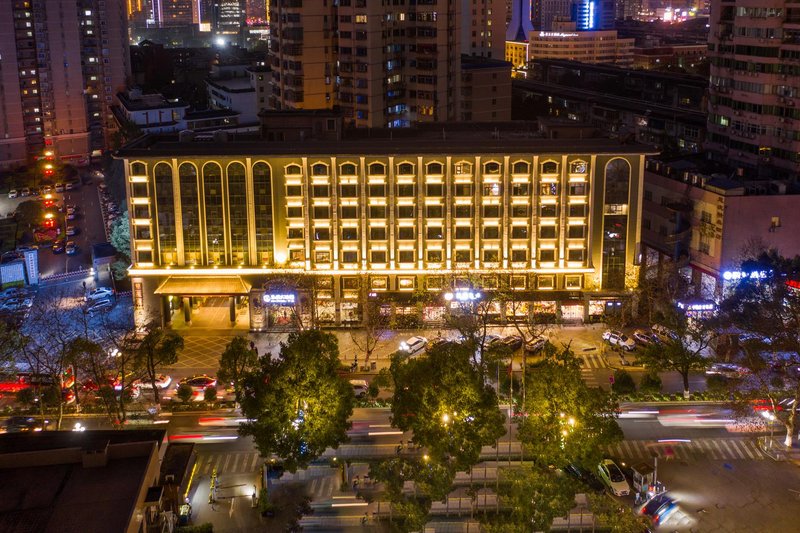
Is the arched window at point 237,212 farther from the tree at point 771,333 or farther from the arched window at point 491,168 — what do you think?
the tree at point 771,333

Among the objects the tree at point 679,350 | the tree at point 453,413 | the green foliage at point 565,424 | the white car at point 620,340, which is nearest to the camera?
the green foliage at point 565,424

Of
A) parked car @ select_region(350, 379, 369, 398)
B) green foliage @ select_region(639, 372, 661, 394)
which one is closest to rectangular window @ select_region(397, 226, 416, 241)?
parked car @ select_region(350, 379, 369, 398)

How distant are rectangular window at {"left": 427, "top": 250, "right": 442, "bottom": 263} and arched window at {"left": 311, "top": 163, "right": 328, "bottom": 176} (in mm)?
9744

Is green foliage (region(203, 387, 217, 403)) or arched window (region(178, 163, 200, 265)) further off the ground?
arched window (region(178, 163, 200, 265))

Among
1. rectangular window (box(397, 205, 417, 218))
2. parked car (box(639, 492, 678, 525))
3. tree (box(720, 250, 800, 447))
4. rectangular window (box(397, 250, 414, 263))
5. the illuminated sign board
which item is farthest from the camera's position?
rectangular window (box(397, 250, 414, 263))

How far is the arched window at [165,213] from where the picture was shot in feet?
216

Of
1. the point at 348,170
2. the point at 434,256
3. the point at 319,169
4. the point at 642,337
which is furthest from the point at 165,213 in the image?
the point at 642,337

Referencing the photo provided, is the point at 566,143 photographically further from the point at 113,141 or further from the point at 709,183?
the point at 113,141

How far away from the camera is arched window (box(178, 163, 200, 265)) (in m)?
65.8

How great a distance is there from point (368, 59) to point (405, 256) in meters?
34.9

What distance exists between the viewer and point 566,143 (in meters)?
66.3

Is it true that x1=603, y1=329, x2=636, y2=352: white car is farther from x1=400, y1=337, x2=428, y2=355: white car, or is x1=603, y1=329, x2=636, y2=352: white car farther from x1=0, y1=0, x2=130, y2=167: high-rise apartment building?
x1=0, y1=0, x2=130, y2=167: high-rise apartment building

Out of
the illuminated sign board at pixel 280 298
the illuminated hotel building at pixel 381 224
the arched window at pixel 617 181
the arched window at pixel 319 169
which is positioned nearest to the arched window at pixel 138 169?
the illuminated hotel building at pixel 381 224

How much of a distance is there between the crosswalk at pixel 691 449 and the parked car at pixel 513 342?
558 inches
